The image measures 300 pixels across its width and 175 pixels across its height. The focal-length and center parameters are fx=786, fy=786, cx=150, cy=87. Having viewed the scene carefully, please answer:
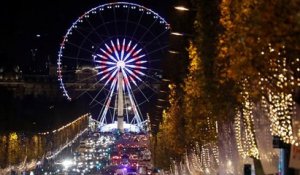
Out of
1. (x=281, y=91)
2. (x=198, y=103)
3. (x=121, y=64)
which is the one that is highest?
(x=121, y=64)

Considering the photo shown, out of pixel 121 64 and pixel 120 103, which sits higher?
pixel 121 64

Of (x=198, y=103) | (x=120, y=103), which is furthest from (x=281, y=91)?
(x=120, y=103)

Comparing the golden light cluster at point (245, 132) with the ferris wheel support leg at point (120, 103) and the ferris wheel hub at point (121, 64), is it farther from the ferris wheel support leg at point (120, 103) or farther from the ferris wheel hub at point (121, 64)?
the ferris wheel support leg at point (120, 103)

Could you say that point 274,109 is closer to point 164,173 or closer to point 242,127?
point 242,127

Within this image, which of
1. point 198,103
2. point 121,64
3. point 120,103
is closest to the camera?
point 198,103

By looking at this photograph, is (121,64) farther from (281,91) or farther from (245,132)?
(281,91)

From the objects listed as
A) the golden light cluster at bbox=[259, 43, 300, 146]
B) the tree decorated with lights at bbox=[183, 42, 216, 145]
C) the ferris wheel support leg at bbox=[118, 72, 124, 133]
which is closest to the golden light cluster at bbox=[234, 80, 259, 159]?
the tree decorated with lights at bbox=[183, 42, 216, 145]

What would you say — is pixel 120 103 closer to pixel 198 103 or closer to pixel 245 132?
pixel 198 103

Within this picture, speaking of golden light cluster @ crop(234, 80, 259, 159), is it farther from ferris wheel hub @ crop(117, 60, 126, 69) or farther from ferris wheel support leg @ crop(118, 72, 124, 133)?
ferris wheel support leg @ crop(118, 72, 124, 133)

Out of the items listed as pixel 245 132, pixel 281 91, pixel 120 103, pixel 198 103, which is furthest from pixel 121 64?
pixel 281 91

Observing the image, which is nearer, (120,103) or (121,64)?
(121,64)

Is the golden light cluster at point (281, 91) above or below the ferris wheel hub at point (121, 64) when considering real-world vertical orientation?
below

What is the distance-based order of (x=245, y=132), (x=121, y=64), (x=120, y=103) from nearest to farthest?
1. (x=245, y=132)
2. (x=121, y=64)
3. (x=120, y=103)

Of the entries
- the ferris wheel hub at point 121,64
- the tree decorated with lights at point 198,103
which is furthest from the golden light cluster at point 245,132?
the ferris wheel hub at point 121,64
